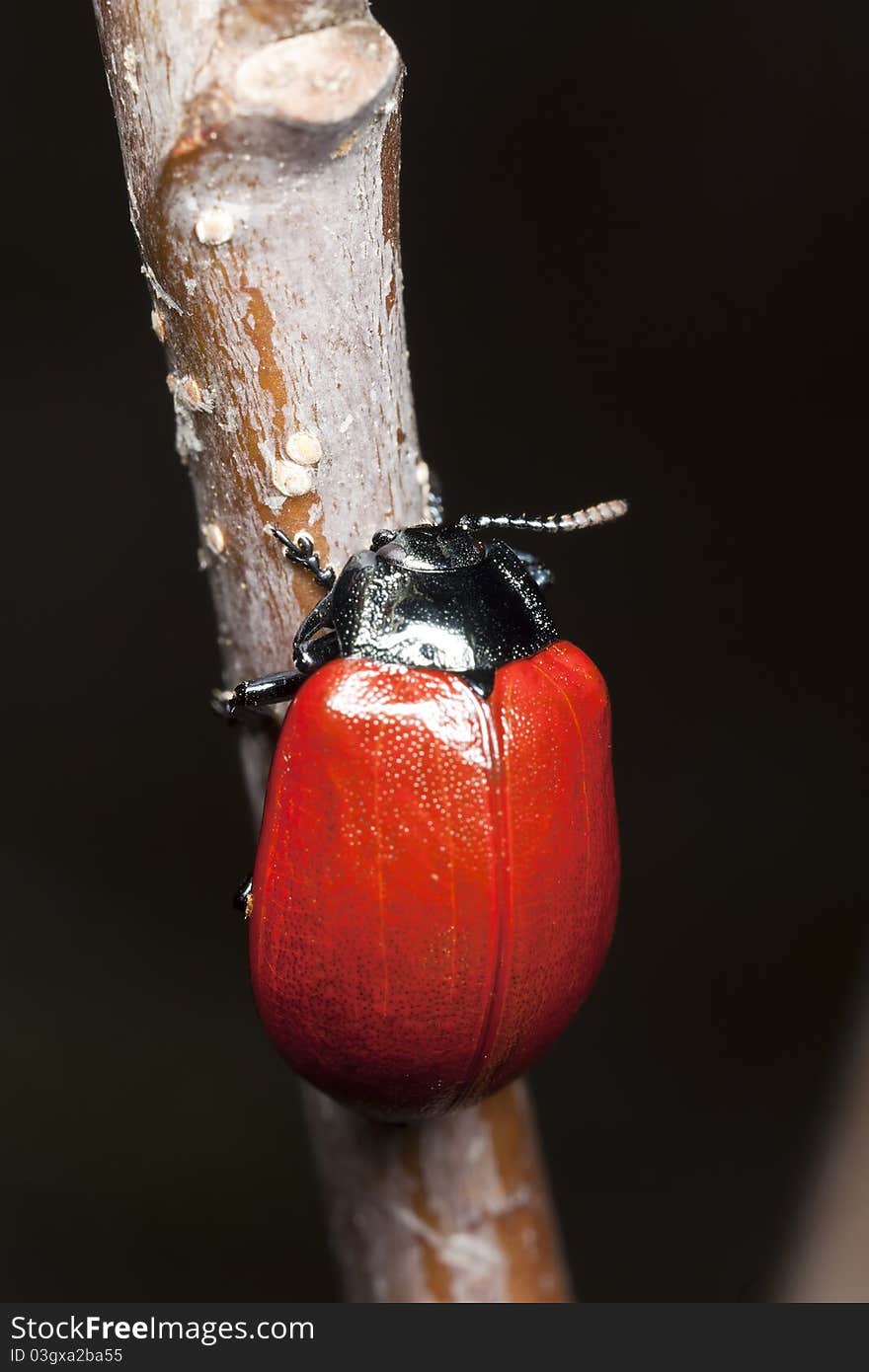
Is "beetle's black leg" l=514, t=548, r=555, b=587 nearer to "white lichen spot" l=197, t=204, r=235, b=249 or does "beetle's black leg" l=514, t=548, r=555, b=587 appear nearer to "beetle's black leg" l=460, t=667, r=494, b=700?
"beetle's black leg" l=460, t=667, r=494, b=700

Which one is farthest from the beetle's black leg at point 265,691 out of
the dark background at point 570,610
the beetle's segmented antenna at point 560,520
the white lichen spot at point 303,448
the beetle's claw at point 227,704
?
the dark background at point 570,610

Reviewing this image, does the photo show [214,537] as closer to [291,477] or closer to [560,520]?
[291,477]

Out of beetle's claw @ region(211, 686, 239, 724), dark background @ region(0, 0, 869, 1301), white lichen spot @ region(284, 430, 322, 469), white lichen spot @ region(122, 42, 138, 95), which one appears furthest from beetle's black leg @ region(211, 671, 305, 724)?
dark background @ region(0, 0, 869, 1301)

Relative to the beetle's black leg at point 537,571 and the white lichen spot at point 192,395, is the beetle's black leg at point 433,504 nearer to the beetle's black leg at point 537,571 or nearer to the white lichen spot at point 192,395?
the beetle's black leg at point 537,571

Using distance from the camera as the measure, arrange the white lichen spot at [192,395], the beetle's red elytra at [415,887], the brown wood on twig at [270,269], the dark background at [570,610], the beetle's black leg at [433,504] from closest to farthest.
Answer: the brown wood on twig at [270,269], the white lichen spot at [192,395], the beetle's red elytra at [415,887], the beetle's black leg at [433,504], the dark background at [570,610]

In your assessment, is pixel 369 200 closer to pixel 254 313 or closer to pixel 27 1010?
pixel 254 313

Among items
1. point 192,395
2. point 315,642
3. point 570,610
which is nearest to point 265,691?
point 315,642

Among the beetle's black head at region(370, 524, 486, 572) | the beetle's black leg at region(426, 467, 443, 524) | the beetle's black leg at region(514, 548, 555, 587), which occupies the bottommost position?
the beetle's black leg at region(514, 548, 555, 587)

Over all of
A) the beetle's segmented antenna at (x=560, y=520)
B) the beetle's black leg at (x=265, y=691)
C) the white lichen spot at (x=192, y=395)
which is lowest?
the beetle's black leg at (x=265, y=691)
